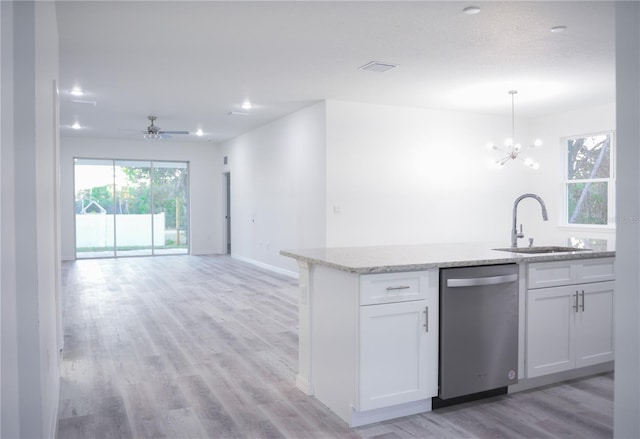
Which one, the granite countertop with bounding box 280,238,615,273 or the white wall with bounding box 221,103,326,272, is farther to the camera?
the white wall with bounding box 221,103,326,272

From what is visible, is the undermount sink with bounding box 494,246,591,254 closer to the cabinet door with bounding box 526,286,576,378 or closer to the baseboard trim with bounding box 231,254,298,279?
the cabinet door with bounding box 526,286,576,378

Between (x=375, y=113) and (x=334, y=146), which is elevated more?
(x=375, y=113)

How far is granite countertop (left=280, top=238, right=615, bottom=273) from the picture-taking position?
2.65m

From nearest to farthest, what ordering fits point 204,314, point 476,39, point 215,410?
point 215,410
point 476,39
point 204,314

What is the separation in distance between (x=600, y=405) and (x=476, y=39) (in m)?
3.02

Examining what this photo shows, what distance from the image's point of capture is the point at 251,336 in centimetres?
452

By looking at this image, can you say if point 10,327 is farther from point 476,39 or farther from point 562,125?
point 562,125

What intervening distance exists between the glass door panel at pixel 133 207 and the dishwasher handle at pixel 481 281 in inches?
386

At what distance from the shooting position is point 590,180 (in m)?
7.77

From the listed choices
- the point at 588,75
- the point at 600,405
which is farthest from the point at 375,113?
the point at 600,405

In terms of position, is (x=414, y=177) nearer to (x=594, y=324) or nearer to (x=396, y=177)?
(x=396, y=177)

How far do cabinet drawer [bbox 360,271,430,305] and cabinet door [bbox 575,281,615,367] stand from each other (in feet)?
4.12

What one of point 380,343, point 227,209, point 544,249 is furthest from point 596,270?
point 227,209

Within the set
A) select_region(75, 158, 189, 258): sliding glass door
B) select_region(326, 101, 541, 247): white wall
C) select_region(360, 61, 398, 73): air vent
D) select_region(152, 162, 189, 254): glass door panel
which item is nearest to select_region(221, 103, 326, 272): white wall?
select_region(326, 101, 541, 247): white wall
